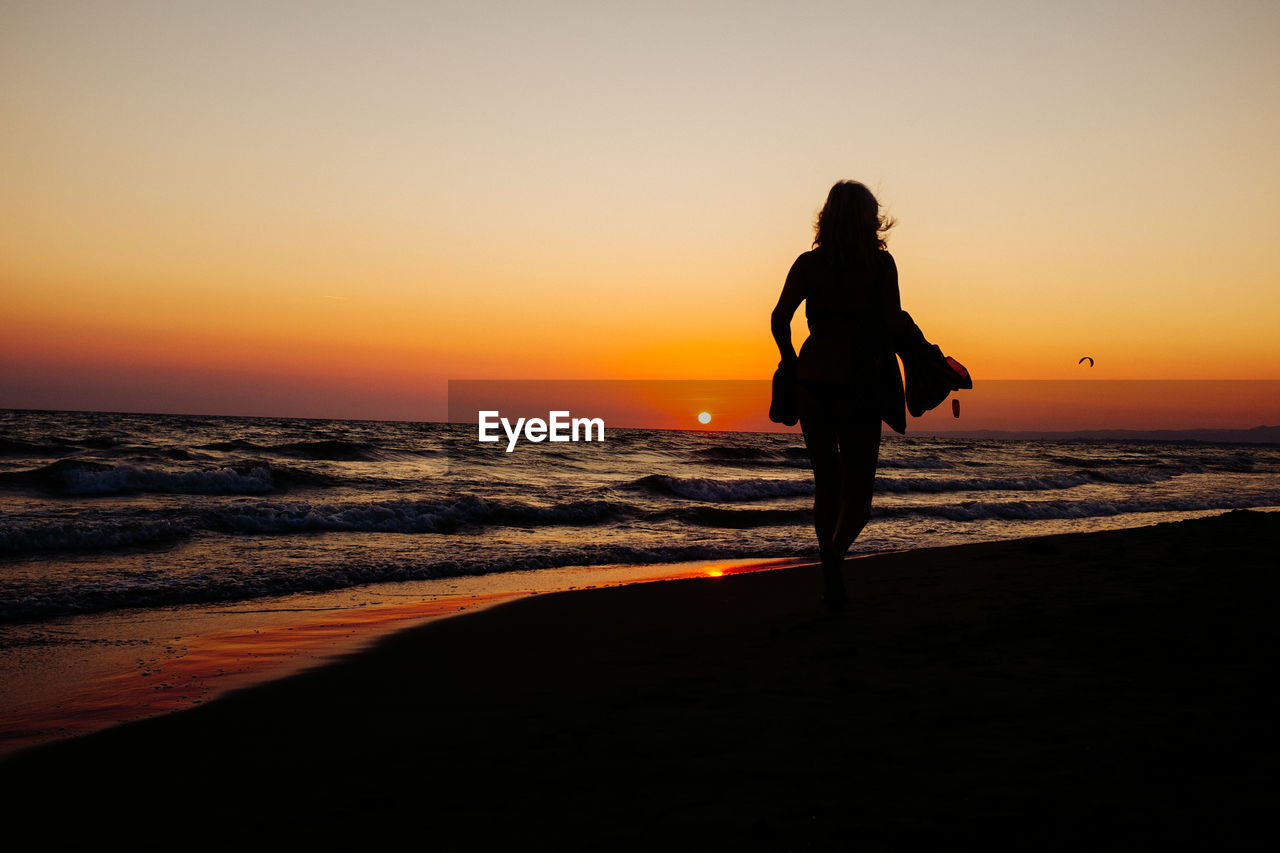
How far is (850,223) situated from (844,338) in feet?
1.88

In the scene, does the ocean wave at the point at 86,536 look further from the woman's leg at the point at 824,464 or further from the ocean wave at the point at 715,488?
the ocean wave at the point at 715,488

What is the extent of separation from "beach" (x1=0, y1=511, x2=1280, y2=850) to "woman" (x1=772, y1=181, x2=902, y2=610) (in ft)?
2.55

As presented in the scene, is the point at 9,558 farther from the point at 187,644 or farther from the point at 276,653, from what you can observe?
the point at 276,653

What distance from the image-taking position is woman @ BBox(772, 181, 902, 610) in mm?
4062

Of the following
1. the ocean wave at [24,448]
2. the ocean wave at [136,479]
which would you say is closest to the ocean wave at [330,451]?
the ocean wave at [24,448]

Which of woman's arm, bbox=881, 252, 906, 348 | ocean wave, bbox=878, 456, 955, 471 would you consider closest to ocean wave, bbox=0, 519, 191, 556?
woman's arm, bbox=881, 252, 906, 348

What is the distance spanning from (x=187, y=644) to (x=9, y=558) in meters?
4.70

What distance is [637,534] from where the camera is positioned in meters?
12.1

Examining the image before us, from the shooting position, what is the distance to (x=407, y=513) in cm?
1284

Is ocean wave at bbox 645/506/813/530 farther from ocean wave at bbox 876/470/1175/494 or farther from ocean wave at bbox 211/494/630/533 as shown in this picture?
ocean wave at bbox 876/470/1175/494

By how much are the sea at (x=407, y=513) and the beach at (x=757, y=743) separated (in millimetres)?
3930

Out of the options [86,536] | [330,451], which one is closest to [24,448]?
[330,451]

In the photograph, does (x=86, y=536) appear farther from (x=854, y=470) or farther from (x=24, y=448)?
(x=24, y=448)

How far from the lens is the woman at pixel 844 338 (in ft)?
13.3
